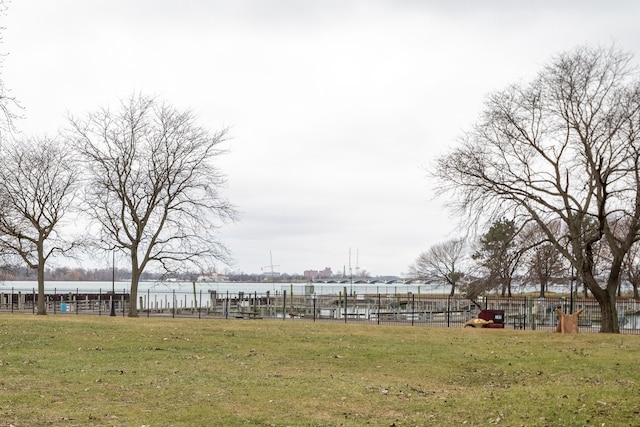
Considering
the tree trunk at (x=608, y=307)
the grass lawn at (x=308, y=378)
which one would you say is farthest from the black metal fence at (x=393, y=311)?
the grass lawn at (x=308, y=378)

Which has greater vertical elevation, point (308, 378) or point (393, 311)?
point (308, 378)

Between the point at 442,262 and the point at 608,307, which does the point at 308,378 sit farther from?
the point at 442,262

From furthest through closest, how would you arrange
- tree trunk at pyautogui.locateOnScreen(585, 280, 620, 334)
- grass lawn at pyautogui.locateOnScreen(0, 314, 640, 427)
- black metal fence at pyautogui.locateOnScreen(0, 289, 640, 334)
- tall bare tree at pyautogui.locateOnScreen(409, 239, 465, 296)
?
tall bare tree at pyautogui.locateOnScreen(409, 239, 465, 296) → black metal fence at pyautogui.locateOnScreen(0, 289, 640, 334) → tree trunk at pyautogui.locateOnScreen(585, 280, 620, 334) → grass lawn at pyautogui.locateOnScreen(0, 314, 640, 427)

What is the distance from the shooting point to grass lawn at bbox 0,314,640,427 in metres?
11.1

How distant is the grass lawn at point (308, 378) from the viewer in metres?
11.1

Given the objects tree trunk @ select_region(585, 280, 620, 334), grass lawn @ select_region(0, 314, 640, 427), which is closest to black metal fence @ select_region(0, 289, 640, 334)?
tree trunk @ select_region(585, 280, 620, 334)

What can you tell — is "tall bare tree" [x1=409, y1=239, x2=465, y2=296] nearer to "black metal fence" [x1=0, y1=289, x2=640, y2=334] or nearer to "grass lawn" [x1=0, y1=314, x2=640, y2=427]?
"black metal fence" [x1=0, y1=289, x2=640, y2=334]

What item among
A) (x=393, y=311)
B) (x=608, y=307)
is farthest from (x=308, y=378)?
(x=393, y=311)

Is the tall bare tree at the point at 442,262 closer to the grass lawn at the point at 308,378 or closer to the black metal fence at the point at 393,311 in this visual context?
the black metal fence at the point at 393,311

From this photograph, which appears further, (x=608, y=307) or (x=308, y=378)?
(x=608, y=307)

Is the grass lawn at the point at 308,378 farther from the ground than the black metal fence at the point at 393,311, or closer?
farther from the ground

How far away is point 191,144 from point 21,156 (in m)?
9.77

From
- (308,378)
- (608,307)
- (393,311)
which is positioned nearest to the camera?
(308,378)

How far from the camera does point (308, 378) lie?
49.5 ft
